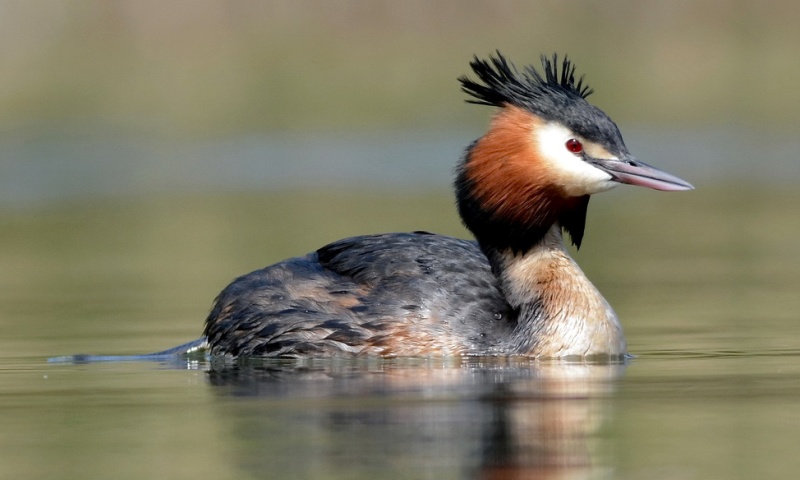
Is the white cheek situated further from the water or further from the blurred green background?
the blurred green background

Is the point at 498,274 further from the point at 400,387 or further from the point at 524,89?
the point at 400,387

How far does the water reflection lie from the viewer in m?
7.75

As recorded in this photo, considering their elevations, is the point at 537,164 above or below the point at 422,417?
above

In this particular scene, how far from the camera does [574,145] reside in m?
11.5

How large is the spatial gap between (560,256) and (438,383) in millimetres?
2011

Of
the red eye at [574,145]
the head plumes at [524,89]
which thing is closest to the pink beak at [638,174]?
the red eye at [574,145]

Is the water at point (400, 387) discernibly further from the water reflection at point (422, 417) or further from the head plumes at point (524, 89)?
the head plumes at point (524, 89)

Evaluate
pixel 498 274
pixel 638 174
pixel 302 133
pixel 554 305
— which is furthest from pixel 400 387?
pixel 302 133

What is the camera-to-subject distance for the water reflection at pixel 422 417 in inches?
305

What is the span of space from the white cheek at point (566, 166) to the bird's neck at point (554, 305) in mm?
558

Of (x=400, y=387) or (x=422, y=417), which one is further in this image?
(x=400, y=387)

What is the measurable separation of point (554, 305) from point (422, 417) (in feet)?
9.36

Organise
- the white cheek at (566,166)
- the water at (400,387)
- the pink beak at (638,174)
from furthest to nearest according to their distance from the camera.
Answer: the white cheek at (566,166)
the pink beak at (638,174)
the water at (400,387)

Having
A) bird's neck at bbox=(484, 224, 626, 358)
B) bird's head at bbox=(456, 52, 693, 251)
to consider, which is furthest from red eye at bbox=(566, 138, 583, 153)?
bird's neck at bbox=(484, 224, 626, 358)
